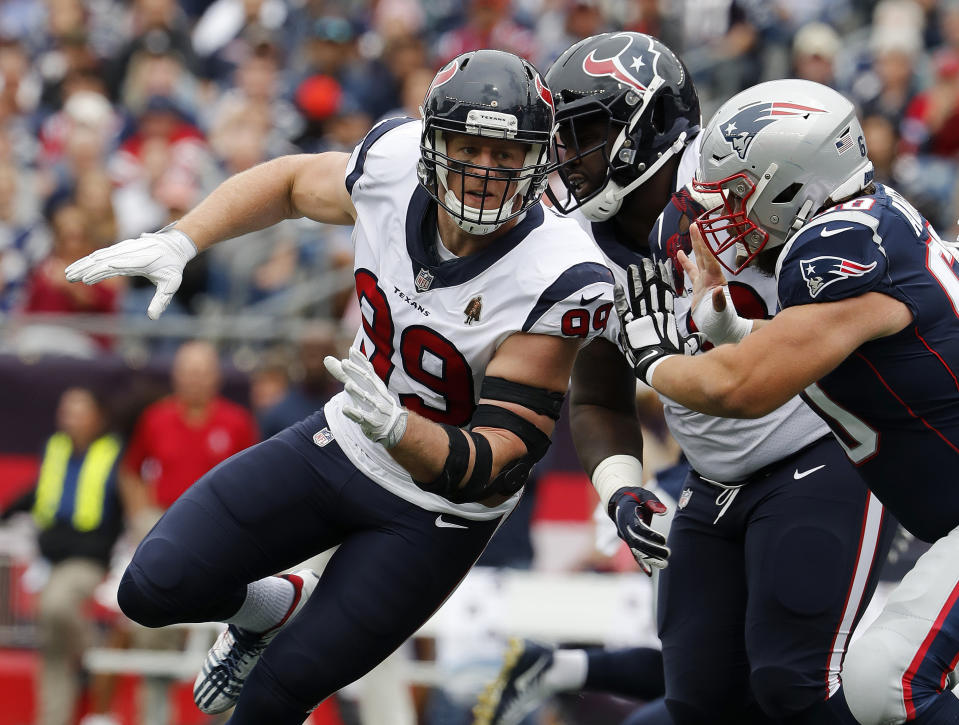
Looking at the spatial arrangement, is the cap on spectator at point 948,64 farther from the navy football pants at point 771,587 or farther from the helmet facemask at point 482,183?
the helmet facemask at point 482,183

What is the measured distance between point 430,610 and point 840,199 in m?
1.60

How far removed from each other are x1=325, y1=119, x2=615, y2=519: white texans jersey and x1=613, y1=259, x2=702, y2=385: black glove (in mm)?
62

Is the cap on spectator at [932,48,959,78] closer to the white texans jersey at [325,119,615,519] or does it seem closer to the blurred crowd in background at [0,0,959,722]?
the blurred crowd in background at [0,0,959,722]

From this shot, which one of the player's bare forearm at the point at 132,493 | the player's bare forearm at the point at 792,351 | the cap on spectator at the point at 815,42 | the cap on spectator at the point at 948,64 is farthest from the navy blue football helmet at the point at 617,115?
the cap on spectator at the point at 815,42

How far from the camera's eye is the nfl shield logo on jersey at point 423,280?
13.4 feet

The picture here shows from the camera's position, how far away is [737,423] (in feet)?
13.9

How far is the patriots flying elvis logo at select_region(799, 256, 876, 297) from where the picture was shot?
3510 mm

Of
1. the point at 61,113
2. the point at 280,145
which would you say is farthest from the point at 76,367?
the point at 61,113

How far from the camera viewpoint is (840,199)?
3.83 m

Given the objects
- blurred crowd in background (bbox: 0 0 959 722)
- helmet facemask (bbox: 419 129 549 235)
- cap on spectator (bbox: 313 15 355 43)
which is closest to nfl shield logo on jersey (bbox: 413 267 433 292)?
helmet facemask (bbox: 419 129 549 235)

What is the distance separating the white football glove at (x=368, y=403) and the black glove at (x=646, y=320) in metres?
0.76

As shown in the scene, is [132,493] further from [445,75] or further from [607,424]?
[445,75]

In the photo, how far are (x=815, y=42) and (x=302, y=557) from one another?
6937 mm

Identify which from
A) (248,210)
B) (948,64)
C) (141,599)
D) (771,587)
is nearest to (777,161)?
(771,587)
